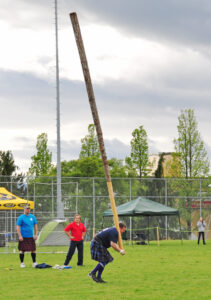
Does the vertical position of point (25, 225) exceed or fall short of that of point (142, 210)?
it falls short

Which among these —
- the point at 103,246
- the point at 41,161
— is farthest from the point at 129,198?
the point at 103,246

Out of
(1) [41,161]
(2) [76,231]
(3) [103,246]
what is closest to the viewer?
(3) [103,246]

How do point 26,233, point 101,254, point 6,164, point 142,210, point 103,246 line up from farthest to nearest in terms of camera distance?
1. point 6,164
2. point 142,210
3. point 26,233
4. point 103,246
5. point 101,254

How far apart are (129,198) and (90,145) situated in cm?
1327

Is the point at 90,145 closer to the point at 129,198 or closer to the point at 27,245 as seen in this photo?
the point at 129,198

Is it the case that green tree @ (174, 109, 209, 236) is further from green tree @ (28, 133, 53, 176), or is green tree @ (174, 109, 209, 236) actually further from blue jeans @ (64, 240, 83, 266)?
blue jeans @ (64, 240, 83, 266)

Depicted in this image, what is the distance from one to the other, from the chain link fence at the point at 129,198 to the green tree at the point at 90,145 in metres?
11.4

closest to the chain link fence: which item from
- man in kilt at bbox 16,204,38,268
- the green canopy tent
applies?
the green canopy tent

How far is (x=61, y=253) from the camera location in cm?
2364

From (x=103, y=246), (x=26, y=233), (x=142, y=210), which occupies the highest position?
(x=142, y=210)

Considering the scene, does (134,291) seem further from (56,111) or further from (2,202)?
(56,111)

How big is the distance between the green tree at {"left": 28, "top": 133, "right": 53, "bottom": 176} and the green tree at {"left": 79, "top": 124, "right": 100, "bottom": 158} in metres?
3.33

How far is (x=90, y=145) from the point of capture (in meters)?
53.4

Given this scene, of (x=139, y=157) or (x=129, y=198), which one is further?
(x=139, y=157)
